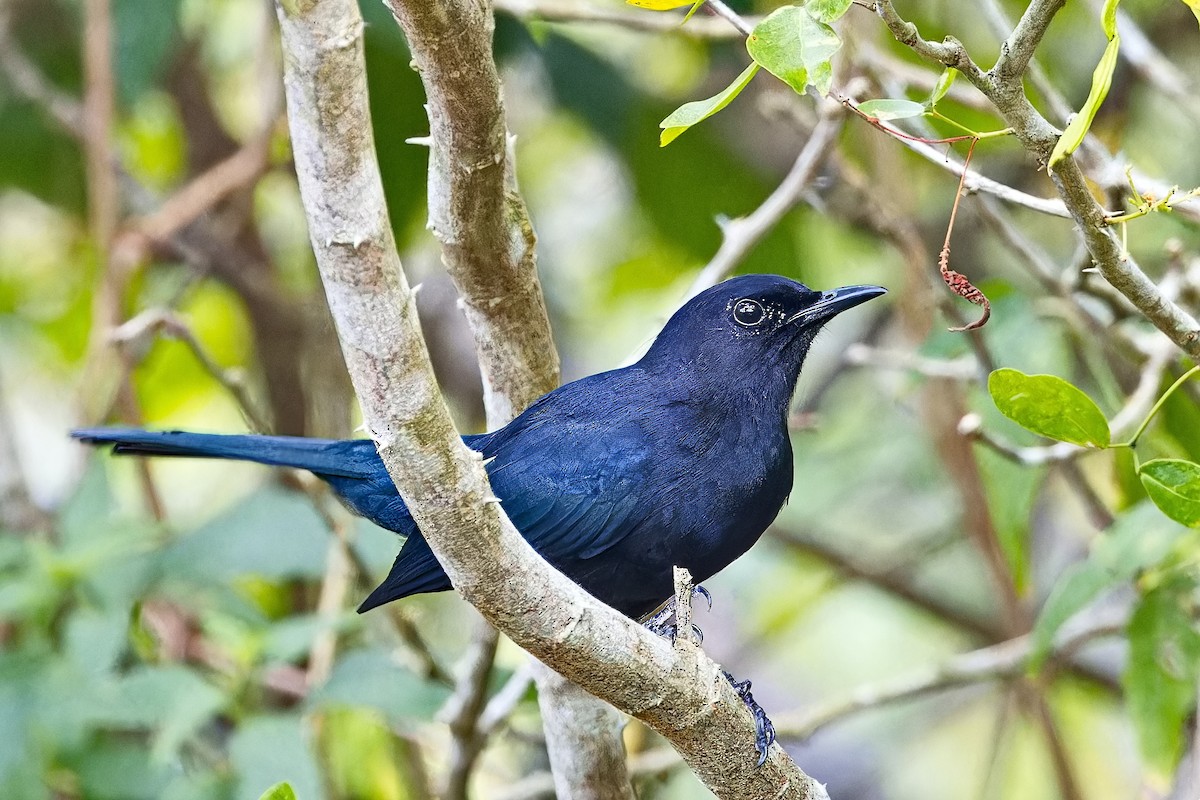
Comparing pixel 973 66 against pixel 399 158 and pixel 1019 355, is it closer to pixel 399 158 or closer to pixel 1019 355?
pixel 1019 355

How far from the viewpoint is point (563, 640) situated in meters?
2.17

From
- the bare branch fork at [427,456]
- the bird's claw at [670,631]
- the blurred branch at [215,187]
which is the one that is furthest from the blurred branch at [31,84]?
the bare branch fork at [427,456]

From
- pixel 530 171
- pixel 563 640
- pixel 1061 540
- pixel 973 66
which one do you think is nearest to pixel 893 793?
pixel 1061 540

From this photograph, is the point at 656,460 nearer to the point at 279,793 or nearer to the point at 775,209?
the point at 775,209

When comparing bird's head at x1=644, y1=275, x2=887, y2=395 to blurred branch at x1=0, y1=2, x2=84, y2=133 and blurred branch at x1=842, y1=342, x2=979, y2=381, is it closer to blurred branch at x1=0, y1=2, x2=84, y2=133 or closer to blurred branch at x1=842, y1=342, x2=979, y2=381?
blurred branch at x1=842, y1=342, x2=979, y2=381

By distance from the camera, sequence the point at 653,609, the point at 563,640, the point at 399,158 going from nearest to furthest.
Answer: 1. the point at 563,640
2. the point at 653,609
3. the point at 399,158

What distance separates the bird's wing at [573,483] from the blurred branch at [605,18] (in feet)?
5.36

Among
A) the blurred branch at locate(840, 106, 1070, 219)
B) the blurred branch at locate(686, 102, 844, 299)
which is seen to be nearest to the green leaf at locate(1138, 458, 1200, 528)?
the blurred branch at locate(840, 106, 1070, 219)

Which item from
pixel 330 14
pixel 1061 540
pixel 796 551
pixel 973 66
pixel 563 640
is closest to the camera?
pixel 330 14

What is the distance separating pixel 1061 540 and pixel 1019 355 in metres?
2.76

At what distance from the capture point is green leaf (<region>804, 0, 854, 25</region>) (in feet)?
6.45

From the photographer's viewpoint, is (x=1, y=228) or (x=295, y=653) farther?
(x=1, y=228)

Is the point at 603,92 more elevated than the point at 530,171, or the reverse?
the point at 603,92

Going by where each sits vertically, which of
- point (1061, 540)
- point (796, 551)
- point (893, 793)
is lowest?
point (893, 793)
